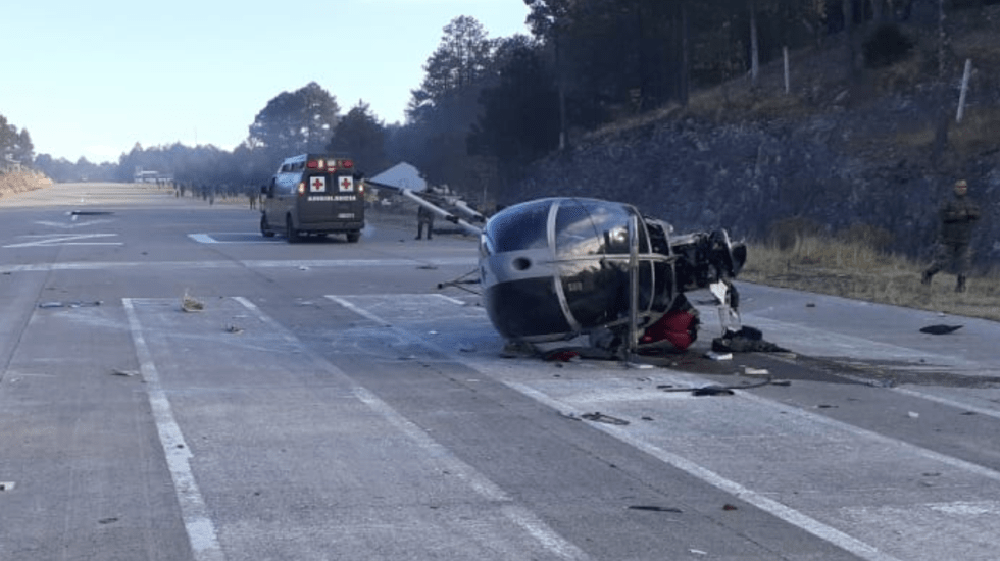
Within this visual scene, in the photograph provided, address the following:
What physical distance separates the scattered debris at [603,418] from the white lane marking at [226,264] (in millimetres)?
19189

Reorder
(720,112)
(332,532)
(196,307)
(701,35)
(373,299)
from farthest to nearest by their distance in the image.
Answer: (701,35)
(720,112)
(373,299)
(196,307)
(332,532)

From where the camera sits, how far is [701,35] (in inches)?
2537

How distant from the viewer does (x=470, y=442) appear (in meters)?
10.8

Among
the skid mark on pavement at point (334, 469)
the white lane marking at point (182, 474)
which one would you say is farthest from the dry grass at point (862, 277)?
the white lane marking at point (182, 474)

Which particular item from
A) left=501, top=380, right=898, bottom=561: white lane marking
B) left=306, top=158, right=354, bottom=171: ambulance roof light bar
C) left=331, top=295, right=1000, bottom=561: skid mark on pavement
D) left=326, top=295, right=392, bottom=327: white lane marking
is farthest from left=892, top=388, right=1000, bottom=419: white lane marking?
left=306, top=158, right=354, bottom=171: ambulance roof light bar

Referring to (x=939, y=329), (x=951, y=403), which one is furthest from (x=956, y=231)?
(x=951, y=403)

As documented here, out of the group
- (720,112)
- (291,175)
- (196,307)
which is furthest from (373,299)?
(720,112)

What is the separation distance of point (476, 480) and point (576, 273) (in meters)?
5.76

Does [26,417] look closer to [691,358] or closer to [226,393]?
[226,393]

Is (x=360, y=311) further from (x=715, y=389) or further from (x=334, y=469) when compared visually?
(x=334, y=469)

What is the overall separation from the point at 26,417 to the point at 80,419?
1.59ft

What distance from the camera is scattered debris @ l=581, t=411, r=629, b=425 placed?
11.6m

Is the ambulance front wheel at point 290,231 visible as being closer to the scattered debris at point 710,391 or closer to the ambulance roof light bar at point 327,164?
the ambulance roof light bar at point 327,164

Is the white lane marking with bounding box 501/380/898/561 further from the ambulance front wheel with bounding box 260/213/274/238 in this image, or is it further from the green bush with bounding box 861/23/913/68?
the green bush with bounding box 861/23/913/68
